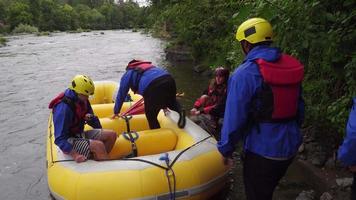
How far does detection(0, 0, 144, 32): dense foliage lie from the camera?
57812 mm

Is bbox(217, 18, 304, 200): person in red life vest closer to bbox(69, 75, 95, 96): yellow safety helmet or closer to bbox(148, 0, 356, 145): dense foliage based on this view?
bbox(148, 0, 356, 145): dense foliage

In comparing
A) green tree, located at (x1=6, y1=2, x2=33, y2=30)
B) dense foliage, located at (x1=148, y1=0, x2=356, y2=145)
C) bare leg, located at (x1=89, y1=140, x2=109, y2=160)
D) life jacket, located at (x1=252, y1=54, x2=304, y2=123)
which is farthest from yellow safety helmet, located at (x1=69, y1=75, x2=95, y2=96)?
green tree, located at (x1=6, y1=2, x2=33, y2=30)

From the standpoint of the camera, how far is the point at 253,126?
9.13 feet

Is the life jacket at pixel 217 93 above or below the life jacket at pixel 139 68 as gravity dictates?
below

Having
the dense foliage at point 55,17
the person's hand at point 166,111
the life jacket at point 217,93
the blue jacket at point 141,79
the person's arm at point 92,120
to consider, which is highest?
the blue jacket at point 141,79

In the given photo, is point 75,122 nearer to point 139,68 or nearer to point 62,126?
point 62,126

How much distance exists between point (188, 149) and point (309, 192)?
141 centimetres

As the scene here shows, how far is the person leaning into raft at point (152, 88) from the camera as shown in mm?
5066

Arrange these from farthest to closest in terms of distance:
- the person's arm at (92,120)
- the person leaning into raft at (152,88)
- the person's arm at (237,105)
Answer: the person leaning into raft at (152,88) < the person's arm at (92,120) < the person's arm at (237,105)

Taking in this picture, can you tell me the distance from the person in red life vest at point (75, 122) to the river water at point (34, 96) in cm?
146

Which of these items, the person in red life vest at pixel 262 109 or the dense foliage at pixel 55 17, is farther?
the dense foliage at pixel 55 17

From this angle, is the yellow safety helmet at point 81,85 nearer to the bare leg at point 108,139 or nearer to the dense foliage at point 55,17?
the bare leg at point 108,139

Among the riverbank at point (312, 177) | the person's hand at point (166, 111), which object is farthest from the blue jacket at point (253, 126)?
the person's hand at point (166, 111)

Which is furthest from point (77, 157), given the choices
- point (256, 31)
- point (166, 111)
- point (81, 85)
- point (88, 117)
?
point (256, 31)
